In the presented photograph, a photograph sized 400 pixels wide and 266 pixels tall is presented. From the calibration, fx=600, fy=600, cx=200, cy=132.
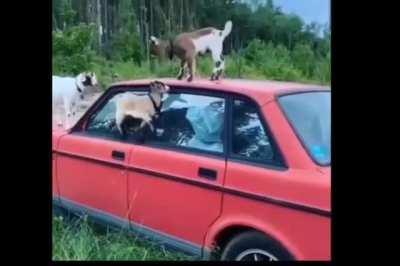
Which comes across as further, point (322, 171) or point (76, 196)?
point (76, 196)

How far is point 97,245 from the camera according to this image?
354cm

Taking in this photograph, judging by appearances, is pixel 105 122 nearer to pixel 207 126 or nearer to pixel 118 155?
pixel 118 155

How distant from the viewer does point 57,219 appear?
12.0 feet

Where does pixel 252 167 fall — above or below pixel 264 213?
above

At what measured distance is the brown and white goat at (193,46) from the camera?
11.2ft

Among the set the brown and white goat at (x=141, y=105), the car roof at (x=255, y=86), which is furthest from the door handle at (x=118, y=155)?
the car roof at (x=255, y=86)

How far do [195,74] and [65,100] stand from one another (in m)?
0.80

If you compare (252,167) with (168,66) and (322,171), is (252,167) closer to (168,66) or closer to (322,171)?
(322,171)

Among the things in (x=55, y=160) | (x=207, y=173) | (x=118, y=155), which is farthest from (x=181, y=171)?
(x=55, y=160)

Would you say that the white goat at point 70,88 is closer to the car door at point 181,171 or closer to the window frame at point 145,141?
the window frame at point 145,141

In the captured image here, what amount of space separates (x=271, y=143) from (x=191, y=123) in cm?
50
